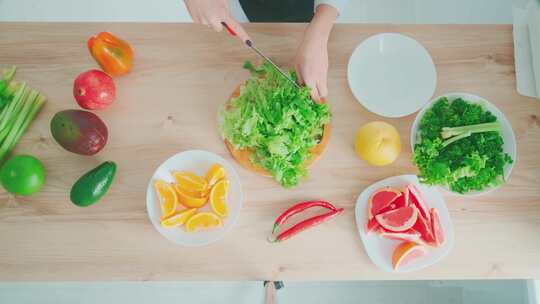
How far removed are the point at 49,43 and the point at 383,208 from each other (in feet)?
3.43

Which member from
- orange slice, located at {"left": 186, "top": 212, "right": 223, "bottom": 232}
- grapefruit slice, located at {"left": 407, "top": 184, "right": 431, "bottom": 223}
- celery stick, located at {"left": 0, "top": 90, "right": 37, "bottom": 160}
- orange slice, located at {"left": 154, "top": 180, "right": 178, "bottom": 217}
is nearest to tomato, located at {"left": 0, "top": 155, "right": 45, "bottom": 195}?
celery stick, located at {"left": 0, "top": 90, "right": 37, "bottom": 160}

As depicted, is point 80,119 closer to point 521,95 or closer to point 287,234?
point 287,234

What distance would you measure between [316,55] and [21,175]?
0.81 metres

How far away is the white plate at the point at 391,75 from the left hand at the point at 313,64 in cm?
11

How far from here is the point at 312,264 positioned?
42.0 inches

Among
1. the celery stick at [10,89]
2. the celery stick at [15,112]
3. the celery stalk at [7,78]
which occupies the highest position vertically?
the celery stalk at [7,78]

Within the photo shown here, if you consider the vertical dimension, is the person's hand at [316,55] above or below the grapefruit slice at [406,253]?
above

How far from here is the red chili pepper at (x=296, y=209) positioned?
106 cm

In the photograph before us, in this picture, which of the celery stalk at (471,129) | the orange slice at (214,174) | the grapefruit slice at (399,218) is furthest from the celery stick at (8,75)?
the celery stalk at (471,129)

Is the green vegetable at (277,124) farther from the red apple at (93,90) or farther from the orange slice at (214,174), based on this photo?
the red apple at (93,90)

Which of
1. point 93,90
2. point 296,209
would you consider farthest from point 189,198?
point 93,90

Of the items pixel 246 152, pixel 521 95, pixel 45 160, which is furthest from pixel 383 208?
pixel 45 160

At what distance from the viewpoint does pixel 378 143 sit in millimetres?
1037

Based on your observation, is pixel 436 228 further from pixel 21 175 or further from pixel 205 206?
pixel 21 175
